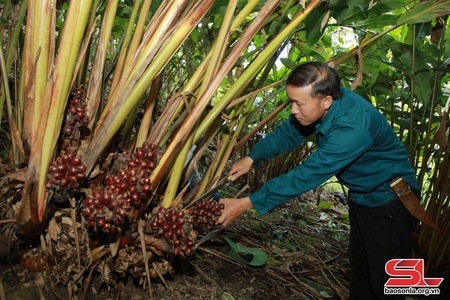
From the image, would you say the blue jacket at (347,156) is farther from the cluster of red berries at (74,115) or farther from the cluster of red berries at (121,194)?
the cluster of red berries at (74,115)

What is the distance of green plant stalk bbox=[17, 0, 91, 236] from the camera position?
0.70 m

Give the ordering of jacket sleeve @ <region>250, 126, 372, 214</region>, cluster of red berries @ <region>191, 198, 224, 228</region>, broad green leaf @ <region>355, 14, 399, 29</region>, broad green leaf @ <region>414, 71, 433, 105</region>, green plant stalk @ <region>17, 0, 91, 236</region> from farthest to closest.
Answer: broad green leaf @ <region>414, 71, 433, 105</region>
broad green leaf @ <region>355, 14, 399, 29</region>
jacket sleeve @ <region>250, 126, 372, 214</region>
cluster of red berries @ <region>191, 198, 224, 228</region>
green plant stalk @ <region>17, 0, 91, 236</region>

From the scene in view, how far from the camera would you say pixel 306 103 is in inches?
55.6

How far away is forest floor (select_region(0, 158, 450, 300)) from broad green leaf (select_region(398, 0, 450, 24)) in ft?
4.25

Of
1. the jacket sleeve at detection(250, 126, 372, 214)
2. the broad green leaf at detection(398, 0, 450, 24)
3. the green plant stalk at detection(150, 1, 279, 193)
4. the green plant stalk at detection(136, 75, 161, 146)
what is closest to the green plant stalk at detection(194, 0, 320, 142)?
the green plant stalk at detection(150, 1, 279, 193)

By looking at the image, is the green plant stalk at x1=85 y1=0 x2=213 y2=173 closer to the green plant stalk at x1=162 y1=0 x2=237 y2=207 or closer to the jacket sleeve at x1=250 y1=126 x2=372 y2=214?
the green plant stalk at x1=162 y1=0 x2=237 y2=207

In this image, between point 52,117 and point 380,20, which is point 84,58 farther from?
point 380,20

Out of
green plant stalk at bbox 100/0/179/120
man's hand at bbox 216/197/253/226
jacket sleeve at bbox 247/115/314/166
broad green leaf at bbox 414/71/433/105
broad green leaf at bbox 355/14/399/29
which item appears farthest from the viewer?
broad green leaf at bbox 414/71/433/105

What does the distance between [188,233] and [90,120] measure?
405 millimetres

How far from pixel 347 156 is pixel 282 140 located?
45 cm

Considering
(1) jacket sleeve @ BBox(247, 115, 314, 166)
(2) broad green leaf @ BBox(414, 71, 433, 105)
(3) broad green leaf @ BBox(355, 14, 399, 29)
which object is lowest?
(1) jacket sleeve @ BBox(247, 115, 314, 166)

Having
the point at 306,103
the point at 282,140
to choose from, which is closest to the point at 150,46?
the point at 306,103

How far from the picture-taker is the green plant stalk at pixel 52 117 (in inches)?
27.6

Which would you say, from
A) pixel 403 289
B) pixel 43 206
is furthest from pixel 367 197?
pixel 43 206
